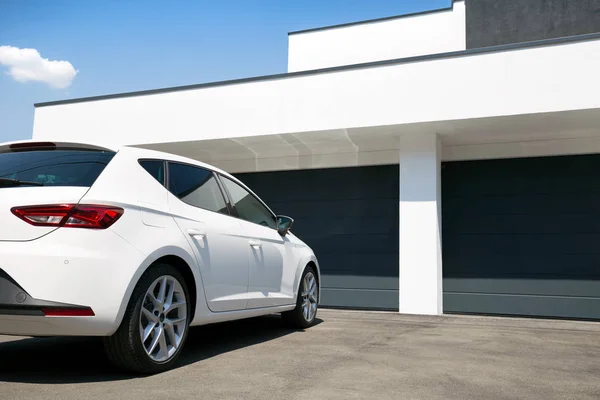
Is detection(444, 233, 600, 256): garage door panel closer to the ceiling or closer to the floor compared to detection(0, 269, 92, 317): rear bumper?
closer to the ceiling

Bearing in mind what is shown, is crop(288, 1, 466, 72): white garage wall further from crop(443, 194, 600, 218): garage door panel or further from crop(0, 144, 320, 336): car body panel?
crop(0, 144, 320, 336): car body panel

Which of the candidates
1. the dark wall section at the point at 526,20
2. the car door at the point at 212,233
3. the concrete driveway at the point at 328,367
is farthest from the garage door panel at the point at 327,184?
the dark wall section at the point at 526,20

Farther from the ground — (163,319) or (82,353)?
(163,319)

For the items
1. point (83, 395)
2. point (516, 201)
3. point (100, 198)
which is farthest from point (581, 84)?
point (83, 395)

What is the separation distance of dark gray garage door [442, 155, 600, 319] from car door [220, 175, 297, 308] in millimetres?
4570

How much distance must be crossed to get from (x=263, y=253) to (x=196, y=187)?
1042mm

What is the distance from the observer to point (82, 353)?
14.7ft

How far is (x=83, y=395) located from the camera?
10.0 feet

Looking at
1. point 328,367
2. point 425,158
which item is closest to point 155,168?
point 328,367

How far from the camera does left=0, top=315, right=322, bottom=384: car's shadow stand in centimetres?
357

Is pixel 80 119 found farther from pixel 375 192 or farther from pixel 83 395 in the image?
pixel 83 395

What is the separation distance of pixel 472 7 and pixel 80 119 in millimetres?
10649

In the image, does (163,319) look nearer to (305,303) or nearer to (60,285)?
(60,285)

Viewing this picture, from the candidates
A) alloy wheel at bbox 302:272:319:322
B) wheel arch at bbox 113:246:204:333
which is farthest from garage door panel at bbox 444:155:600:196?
wheel arch at bbox 113:246:204:333
